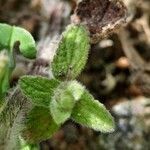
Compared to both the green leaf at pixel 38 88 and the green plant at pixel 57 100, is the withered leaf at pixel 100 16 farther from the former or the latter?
the green leaf at pixel 38 88

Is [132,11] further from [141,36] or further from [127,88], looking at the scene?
[127,88]

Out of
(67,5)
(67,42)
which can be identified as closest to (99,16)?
(67,42)

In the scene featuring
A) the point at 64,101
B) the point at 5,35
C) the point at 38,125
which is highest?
the point at 64,101

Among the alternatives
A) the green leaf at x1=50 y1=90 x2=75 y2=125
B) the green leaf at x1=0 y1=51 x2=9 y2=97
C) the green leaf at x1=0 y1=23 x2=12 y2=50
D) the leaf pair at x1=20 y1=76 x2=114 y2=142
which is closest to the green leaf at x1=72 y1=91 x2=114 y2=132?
the leaf pair at x1=20 y1=76 x2=114 y2=142

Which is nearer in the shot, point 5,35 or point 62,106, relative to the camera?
point 62,106

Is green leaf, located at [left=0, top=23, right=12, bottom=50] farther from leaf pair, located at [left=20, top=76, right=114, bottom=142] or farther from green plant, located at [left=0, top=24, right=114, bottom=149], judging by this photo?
leaf pair, located at [left=20, top=76, right=114, bottom=142]

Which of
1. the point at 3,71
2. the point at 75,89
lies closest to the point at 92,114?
the point at 75,89

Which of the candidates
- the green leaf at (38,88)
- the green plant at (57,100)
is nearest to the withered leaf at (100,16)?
the green plant at (57,100)

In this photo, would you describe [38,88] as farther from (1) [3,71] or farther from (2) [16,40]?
(2) [16,40]
